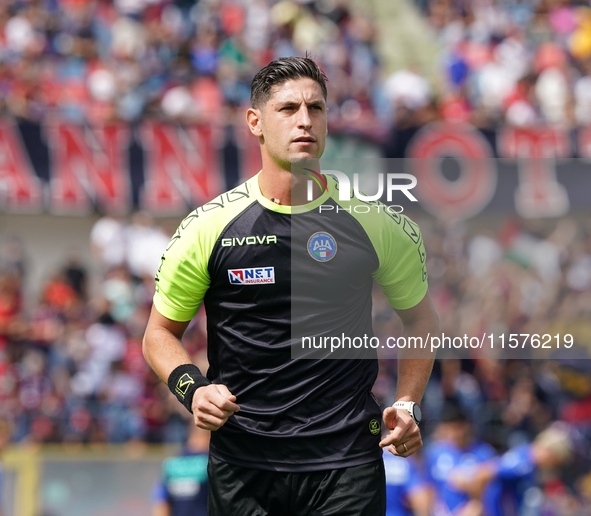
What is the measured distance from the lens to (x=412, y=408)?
3.28m

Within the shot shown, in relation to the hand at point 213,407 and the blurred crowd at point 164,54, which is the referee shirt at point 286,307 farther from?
the blurred crowd at point 164,54

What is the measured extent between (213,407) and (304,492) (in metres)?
0.54

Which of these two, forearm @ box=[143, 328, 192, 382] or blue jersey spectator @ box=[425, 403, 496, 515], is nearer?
forearm @ box=[143, 328, 192, 382]

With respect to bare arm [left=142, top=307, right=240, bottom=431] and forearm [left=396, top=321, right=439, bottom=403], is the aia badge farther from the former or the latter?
bare arm [left=142, top=307, right=240, bottom=431]

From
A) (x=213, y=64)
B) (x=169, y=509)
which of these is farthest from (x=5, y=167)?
(x=169, y=509)

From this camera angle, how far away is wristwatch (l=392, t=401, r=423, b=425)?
3.24 meters

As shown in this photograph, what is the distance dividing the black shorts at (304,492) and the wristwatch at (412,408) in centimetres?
24

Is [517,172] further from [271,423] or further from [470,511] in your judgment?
[271,423]

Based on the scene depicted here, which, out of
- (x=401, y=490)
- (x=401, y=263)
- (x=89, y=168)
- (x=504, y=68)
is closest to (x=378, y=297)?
(x=401, y=490)

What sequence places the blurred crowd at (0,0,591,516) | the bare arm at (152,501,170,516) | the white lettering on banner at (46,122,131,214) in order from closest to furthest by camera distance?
the bare arm at (152,501,170,516)
the blurred crowd at (0,0,591,516)
the white lettering on banner at (46,122,131,214)

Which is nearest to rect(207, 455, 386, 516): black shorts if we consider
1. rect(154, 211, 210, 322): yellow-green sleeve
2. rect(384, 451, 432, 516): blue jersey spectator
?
rect(154, 211, 210, 322): yellow-green sleeve

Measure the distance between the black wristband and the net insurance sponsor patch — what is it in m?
0.38

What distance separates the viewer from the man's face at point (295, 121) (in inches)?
130

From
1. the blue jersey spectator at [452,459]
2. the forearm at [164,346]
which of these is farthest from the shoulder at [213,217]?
the blue jersey spectator at [452,459]
